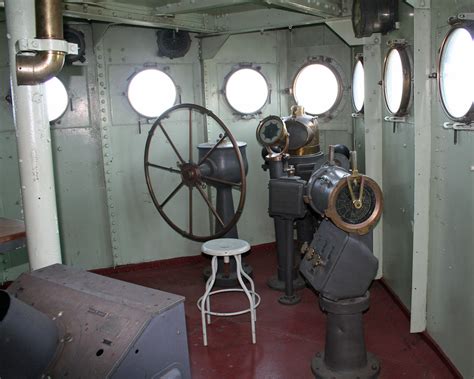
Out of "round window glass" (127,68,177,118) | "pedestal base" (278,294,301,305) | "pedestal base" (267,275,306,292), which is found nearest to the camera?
"pedestal base" (278,294,301,305)

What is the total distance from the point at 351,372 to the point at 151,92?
2.70 m

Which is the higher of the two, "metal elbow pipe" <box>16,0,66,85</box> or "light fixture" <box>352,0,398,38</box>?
"light fixture" <box>352,0,398,38</box>

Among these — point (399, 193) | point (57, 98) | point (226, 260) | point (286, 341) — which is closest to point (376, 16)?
point (399, 193)

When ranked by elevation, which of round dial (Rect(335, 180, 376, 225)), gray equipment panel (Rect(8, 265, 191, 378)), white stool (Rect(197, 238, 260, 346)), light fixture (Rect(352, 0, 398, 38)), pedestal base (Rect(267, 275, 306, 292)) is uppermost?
light fixture (Rect(352, 0, 398, 38))

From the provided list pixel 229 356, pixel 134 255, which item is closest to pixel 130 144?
pixel 134 255

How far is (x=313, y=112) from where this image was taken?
431cm

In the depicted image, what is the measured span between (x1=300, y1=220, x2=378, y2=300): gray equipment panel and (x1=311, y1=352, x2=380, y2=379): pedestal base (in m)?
0.38

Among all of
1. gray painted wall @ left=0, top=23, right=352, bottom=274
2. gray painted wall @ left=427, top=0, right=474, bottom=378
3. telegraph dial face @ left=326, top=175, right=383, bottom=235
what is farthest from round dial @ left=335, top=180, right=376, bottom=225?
gray painted wall @ left=0, top=23, right=352, bottom=274

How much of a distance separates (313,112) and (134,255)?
6.51ft

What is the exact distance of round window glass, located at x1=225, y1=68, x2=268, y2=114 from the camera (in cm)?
425

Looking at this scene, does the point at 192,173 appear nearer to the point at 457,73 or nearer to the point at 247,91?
the point at 247,91

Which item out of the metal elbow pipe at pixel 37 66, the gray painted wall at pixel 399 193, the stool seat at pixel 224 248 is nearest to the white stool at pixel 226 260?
the stool seat at pixel 224 248

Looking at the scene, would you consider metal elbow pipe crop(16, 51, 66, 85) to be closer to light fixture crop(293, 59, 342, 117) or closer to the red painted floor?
the red painted floor

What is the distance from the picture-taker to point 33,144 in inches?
67.1
